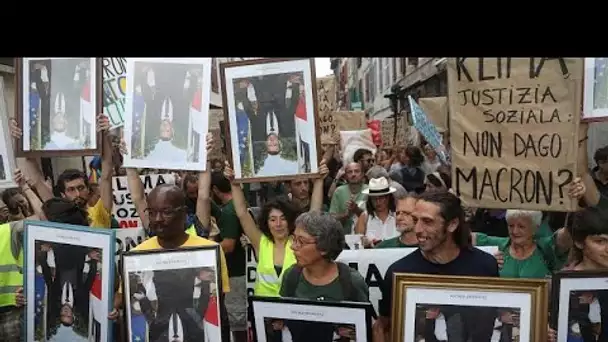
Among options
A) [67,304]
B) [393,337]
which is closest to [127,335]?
[67,304]

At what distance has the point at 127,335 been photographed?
14.0 feet

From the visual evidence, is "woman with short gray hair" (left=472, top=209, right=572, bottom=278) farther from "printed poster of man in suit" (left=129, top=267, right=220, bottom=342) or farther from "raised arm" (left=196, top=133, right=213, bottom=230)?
"raised arm" (left=196, top=133, right=213, bottom=230)

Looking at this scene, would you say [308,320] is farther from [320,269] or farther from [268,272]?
[268,272]

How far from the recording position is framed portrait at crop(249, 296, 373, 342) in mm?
3875

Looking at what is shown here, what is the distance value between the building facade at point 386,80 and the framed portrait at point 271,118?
38cm

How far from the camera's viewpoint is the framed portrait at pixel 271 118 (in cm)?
554

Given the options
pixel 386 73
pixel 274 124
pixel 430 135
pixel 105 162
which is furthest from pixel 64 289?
pixel 386 73

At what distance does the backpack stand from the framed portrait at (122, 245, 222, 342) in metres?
0.35

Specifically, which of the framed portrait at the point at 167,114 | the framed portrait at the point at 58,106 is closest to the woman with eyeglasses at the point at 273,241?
the framed portrait at the point at 167,114

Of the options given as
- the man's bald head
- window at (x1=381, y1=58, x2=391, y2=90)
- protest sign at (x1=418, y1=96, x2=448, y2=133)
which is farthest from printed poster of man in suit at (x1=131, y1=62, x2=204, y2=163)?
window at (x1=381, y1=58, x2=391, y2=90)

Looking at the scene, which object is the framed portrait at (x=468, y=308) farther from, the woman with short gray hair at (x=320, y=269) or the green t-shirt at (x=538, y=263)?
the green t-shirt at (x=538, y=263)

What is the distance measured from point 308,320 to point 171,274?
801 mm

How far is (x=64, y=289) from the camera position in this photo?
180 inches

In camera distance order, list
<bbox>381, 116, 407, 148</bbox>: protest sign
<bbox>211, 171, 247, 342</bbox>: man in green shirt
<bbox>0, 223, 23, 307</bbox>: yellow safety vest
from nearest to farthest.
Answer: <bbox>0, 223, 23, 307</bbox>: yellow safety vest, <bbox>211, 171, 247, 342</bbox>: man in green shirt, <bbox>381, 116, 407, 148</bbox>: protest sign
